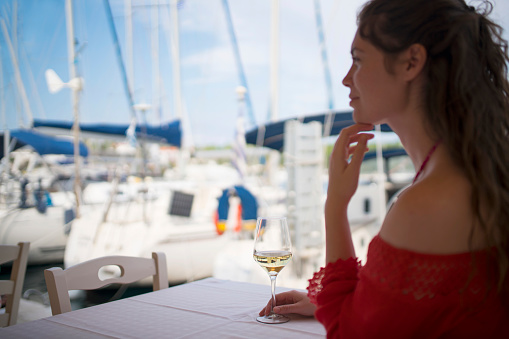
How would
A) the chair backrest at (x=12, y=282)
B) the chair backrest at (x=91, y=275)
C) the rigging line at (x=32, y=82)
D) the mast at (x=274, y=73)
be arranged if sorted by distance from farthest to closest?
the mast at (x=274, y=73) → the rigging line at (x=32, y=82) → the chair backrest at (x=12, y=282) → the chair backrest at (x=91, y=275)

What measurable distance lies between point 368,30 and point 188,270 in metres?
4.65

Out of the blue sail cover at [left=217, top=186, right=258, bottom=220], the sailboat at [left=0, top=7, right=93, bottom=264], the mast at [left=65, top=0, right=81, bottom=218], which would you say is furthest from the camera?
the blue sail cover at [left=217, top=186, right=258, bottom=220]

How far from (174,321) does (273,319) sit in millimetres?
197

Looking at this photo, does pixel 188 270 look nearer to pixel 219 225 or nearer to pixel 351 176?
Result: pixel 219 225

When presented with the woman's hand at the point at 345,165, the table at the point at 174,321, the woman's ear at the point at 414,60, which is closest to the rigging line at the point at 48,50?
the table at the point at 174,321

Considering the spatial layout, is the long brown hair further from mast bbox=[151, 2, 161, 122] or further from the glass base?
mast bbox=[151, 2, 161, 122]

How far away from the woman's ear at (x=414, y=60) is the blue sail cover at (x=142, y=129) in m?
4.95

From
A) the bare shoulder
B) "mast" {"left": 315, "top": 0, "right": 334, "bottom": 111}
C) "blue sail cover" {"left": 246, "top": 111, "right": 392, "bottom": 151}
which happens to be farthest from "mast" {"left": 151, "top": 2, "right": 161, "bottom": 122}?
the bare shoulder

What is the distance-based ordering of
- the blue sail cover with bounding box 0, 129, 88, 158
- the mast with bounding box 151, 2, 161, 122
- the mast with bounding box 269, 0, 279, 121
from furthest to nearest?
the mast with bounding box 151, 2, 161, 122 < the mast with bounding box 269, 0, 279, 121 < the blue sail cover with bounding box 0, 129, 88, 158

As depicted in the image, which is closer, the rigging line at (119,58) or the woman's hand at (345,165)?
the woman's hand at (345,165)

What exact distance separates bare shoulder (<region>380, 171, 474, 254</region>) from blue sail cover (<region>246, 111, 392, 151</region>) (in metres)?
4.36

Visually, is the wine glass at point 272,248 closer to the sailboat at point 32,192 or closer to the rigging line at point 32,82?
the sailboat at point 32,192

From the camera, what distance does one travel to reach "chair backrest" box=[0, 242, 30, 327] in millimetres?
1345

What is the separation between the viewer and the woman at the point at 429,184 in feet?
1.71
